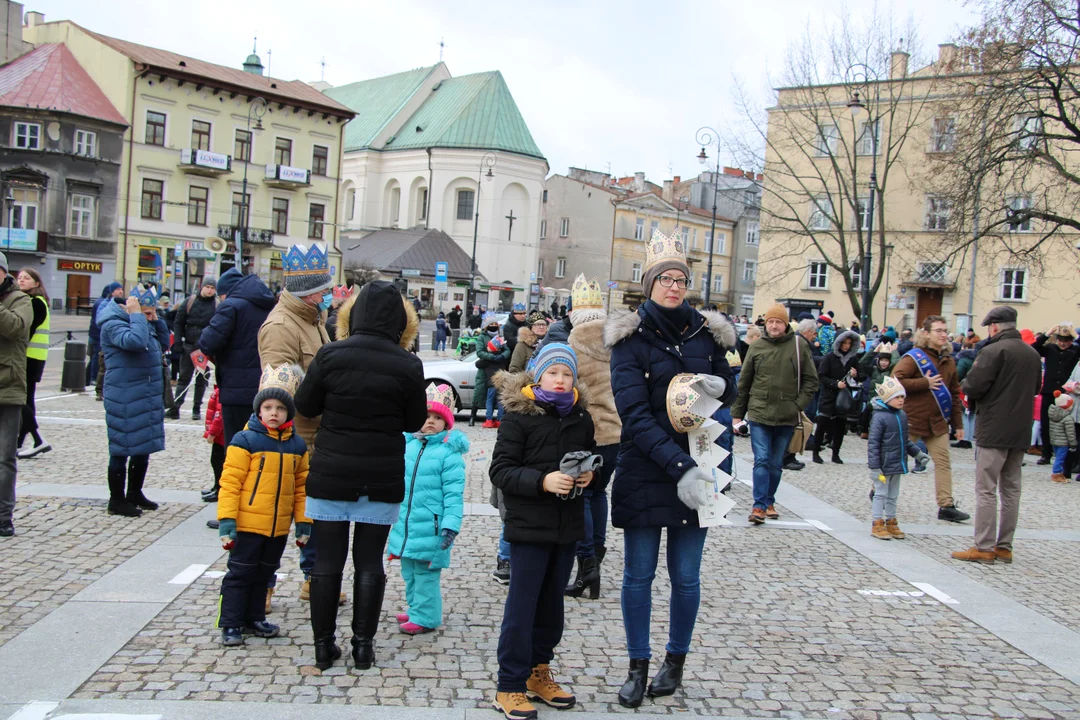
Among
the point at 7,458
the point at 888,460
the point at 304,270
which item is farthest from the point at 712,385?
the point at 7,458

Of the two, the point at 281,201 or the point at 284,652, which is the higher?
the point at 281,201

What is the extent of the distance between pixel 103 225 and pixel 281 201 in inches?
446

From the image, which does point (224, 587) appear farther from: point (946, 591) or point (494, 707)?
point (946, 591)

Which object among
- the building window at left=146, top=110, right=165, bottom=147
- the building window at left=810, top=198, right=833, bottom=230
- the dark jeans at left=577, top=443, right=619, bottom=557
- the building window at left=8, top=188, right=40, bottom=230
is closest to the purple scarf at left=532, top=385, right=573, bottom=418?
the dark jeans at left=577, top=443, right=619, bottom=557

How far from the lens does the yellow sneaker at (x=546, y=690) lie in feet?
14.0

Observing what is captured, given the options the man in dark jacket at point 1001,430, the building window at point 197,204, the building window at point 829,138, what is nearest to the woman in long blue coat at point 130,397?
the man in dark jacket at point 1001,430

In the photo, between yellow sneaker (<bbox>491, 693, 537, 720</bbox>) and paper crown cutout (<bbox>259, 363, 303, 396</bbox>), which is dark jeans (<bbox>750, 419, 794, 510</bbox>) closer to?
paper crown cutout (<bbox>259, 363, 303, 396</bbox>)

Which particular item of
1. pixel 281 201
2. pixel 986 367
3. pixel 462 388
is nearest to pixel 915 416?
pixel 986 367

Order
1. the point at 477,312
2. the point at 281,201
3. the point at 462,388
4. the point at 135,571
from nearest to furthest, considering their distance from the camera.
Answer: the point at 135,571 → the point at 462,388 → the point at 477,312 → the point at 281,201

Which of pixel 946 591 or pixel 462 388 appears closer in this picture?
pixel 946 591

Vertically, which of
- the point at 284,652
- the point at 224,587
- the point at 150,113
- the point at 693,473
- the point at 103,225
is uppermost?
the point at 150,113

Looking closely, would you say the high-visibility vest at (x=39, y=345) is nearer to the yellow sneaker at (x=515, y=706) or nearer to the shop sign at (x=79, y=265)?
the yellow sneaker at (x=515, y=706)

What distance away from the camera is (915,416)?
9445 mm

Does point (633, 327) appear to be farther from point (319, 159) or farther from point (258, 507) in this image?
point (319, 159)
